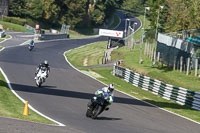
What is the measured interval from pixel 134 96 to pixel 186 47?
11784mm

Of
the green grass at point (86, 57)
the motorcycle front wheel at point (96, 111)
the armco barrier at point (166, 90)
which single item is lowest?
the green grass at point (86, 57)

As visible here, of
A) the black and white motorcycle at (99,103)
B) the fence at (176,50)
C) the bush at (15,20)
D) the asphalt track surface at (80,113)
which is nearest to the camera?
the asphalt track surface at (80,113)

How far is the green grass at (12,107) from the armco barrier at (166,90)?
11139 millimetres

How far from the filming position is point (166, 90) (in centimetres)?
3144

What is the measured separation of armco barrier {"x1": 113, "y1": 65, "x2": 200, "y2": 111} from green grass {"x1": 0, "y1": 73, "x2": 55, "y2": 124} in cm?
1114

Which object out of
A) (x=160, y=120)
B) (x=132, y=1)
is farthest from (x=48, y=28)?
(x=160, y=120)

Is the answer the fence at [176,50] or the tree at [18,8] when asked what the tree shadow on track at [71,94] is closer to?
the fence at [176,50]

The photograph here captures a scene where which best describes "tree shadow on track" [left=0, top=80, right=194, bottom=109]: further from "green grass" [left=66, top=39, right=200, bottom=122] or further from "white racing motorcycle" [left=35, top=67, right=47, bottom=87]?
"white racing motorcycle" [left=35, top=67, right=47, bottom=87]

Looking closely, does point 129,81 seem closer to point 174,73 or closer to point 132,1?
point 174,73

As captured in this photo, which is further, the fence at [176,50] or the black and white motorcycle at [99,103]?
the fence at [176,50]

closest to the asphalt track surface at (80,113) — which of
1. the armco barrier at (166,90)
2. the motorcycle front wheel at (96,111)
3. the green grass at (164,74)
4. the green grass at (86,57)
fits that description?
the motorcycle front wheel at (96,111)

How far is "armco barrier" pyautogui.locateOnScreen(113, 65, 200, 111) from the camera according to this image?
2797 centimetres

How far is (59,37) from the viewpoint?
91.2 m

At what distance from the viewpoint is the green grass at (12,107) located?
54.4ft
